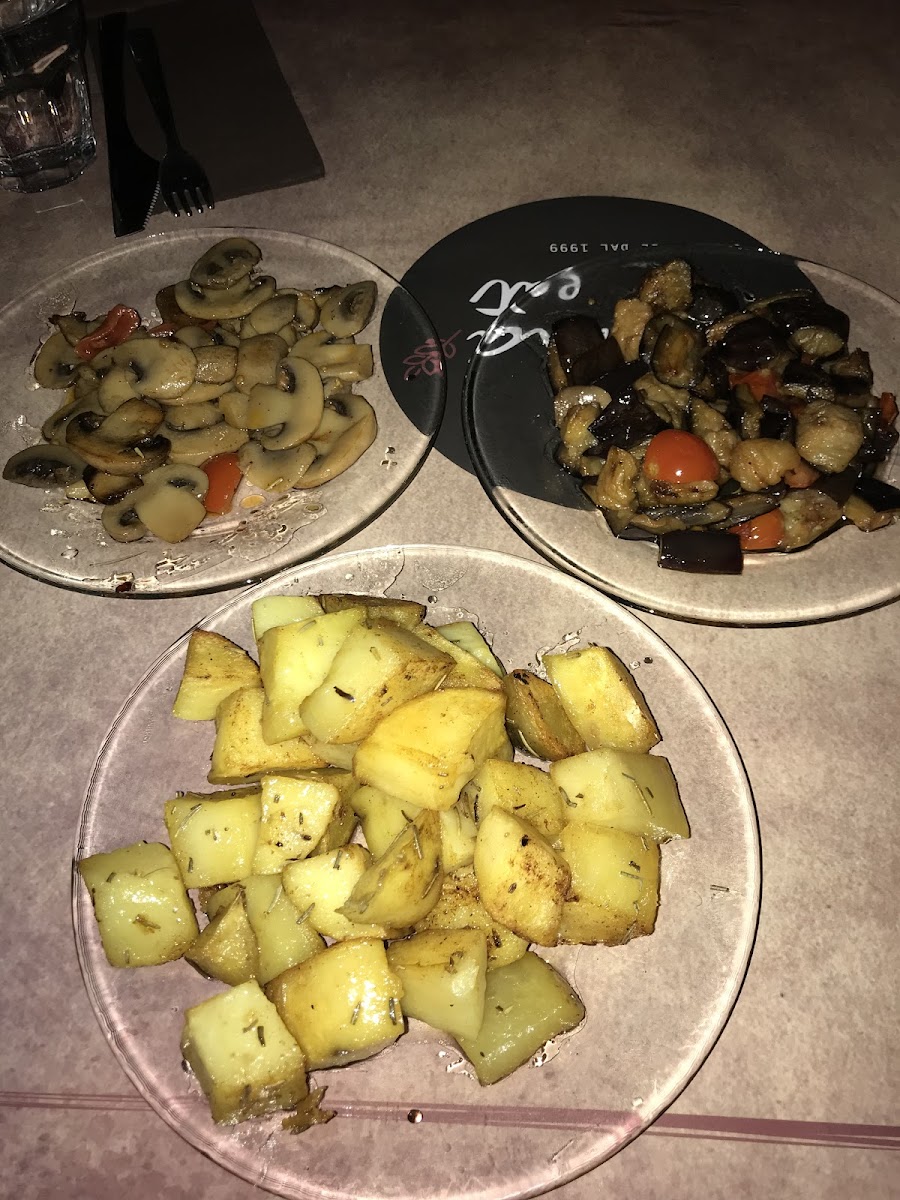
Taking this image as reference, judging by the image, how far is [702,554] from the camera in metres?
1.32

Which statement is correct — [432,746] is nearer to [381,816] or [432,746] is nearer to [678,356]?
[381,816]

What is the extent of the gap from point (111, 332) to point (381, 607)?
0.93 m

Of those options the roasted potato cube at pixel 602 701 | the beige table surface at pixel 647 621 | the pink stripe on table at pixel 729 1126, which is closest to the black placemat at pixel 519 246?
the beige table surface at pixel 647 621

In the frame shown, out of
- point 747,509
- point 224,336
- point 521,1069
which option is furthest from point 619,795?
point 224,336

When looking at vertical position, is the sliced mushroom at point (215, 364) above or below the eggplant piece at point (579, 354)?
above

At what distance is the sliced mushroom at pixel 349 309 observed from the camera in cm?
164

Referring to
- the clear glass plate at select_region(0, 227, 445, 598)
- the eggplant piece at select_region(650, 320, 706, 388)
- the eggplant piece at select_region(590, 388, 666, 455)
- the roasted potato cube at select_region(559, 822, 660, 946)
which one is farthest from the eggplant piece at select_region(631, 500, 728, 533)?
the roasted potato cube at select_region(559, 822, 660, 946)

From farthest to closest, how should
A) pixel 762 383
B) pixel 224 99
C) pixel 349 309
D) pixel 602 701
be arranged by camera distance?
pixel 224 99, pixel 349 309, pixel 762 383, pixel 602 701

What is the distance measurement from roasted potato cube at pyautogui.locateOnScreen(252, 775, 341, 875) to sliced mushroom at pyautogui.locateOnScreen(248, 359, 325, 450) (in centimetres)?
66

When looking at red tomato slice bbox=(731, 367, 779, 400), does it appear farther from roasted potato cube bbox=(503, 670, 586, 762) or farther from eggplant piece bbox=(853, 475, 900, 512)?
roasted potato cube bbox=(503, 670, 586, 762)

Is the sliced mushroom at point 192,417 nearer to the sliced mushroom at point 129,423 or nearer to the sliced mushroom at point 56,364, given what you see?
the sliced mushroom at point 129,423

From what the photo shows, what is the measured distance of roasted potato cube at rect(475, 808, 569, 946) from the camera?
3.28 feet

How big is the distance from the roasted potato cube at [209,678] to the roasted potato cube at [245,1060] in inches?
15.7

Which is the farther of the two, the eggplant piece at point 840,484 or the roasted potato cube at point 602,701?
the eggplant piece at point 840,484
